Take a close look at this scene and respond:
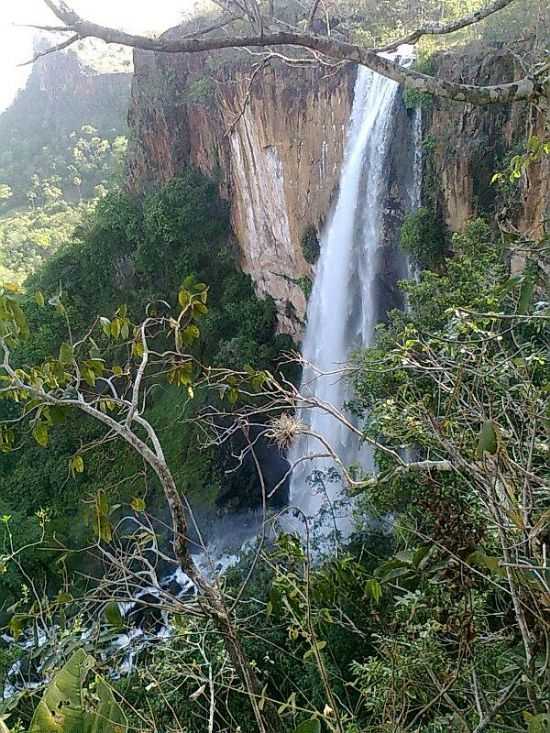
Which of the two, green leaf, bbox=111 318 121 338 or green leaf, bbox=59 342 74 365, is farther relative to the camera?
green leaf, bbox=111 318 121 338

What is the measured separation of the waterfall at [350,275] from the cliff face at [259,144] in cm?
45

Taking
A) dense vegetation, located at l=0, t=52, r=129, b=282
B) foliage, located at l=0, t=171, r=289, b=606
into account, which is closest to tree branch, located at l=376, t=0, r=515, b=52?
foliage, located at l=0, t=171, r=289, b=606

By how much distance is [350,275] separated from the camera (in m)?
8.29

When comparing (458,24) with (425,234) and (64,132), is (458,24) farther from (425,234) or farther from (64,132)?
(64,132)

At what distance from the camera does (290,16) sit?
9.28 m

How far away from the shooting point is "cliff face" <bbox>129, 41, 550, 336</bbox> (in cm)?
578

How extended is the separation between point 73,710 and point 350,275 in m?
7.77

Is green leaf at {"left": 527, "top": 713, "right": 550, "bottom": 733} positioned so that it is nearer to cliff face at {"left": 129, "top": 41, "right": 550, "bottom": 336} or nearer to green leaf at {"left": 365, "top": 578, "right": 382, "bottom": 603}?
green leaf at {"left": 365, "top": 578, "right": 382, "bottom": 603}

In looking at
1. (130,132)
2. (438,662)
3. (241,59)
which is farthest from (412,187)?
(130,132)

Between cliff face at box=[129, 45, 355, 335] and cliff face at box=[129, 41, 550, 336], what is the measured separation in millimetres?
19

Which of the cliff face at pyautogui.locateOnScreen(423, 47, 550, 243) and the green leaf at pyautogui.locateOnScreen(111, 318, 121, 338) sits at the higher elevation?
the cliff face at pyautogui.locateOnScreen(423, 47, 550, 243)

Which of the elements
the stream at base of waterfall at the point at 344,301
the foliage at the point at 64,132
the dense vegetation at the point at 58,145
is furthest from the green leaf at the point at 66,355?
the foliage at the point at 64,132

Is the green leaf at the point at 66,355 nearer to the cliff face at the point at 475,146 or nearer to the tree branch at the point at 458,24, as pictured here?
the tree branch at the point at 458,24

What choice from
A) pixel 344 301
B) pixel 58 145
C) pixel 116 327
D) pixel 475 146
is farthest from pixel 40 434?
pixel 58 145
